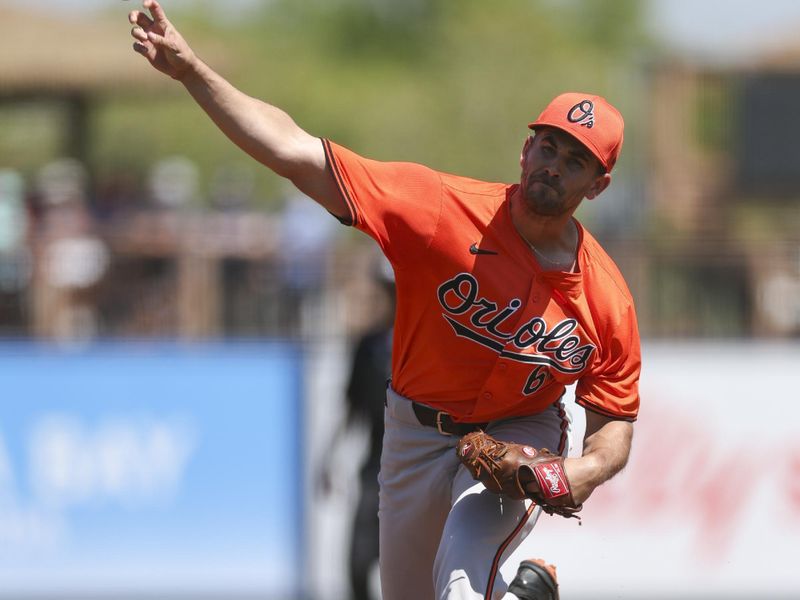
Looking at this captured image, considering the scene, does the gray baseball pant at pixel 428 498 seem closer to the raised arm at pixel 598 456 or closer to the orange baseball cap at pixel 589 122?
the raised arm at pixel 598 456

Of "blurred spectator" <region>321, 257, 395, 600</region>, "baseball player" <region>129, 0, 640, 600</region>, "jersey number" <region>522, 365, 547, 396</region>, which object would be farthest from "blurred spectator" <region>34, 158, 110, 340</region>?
"jersey number" <region>522, 365, 547, 396</region>

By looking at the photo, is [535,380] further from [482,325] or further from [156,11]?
[156,11]

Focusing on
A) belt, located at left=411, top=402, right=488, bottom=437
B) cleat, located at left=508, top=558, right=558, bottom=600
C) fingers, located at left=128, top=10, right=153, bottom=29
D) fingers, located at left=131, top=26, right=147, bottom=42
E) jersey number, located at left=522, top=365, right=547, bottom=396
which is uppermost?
fingers, located at left=128, top=10, right=153, bottom=29

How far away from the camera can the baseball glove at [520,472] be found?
5199mm

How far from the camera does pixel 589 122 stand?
5.25 meters

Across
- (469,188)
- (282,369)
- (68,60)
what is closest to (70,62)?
(68,60)

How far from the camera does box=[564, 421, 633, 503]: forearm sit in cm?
527

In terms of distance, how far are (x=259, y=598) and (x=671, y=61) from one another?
956 cm

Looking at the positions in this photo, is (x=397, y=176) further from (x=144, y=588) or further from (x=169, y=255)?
(x=169, y=255)

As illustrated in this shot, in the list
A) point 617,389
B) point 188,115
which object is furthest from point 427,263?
point 188,115

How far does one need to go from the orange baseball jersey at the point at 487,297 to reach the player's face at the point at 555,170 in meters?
0.23

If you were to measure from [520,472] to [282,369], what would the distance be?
590cm

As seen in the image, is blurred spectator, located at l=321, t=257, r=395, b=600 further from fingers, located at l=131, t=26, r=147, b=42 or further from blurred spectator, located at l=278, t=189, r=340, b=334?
blurred spectator, located at l=278, t=189, r=340, b=334

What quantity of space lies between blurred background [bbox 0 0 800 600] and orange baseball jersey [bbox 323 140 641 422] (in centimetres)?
324
